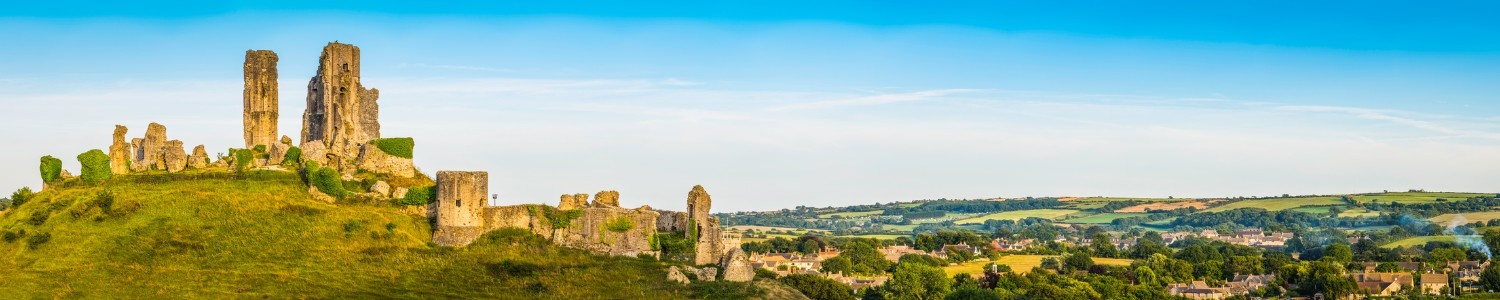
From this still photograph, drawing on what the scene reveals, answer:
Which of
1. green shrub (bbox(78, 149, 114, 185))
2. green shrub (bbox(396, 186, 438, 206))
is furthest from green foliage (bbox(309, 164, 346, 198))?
green shrub (bbox(78, 149, 114, 185))

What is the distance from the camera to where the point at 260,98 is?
261 feet

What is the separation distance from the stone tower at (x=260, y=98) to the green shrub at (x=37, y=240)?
1454 cm

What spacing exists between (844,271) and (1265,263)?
56598 millimetres

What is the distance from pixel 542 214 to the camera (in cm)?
7119

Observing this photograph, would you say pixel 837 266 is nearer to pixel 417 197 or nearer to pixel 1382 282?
pixel 1382 282

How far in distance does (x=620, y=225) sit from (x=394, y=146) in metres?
14.3

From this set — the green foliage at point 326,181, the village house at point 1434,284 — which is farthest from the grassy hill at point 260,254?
the village house at point 1434,284

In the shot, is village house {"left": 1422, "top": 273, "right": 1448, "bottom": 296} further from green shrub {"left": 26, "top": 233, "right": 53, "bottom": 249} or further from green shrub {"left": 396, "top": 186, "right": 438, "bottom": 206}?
green shrub {"left": 26, "top": 233, "right": 53, "bottom": 249}

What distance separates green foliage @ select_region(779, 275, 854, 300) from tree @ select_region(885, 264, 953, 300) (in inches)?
341

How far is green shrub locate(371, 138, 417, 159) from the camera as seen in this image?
76.5 meters

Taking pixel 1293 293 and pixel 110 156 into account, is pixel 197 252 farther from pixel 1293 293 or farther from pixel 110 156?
pixel 1293 293

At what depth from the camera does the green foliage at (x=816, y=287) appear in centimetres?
10881

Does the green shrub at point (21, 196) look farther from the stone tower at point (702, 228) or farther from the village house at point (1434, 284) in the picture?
the village house at point (1434, 284)

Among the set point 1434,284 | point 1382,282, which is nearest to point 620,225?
point 1382,282
